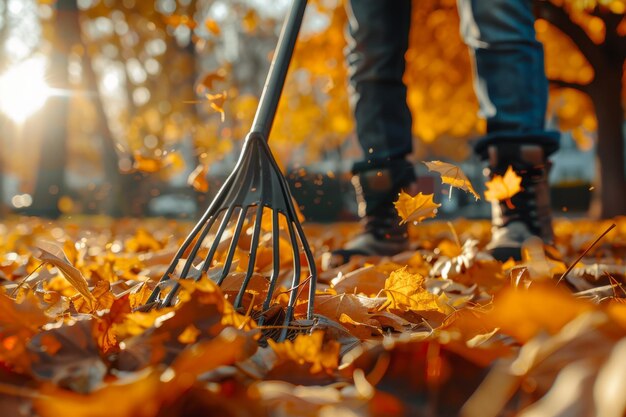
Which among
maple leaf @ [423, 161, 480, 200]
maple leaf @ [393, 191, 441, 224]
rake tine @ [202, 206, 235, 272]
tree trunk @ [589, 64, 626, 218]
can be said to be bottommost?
tree trunk @ [589, 64, 626, 218]

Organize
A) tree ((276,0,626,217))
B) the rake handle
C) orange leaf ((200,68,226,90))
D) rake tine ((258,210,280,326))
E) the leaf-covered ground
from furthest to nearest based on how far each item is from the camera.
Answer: tree ((276,0,626,217)) → orange leaf ((200,68,226,90)) → the rake handle → rake tine ((258,210,280,326)) → the leaf-covered ground

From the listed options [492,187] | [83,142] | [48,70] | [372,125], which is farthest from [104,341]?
[83,142]

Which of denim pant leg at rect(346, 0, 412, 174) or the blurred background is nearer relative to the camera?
denim pant leg at rect(346, 0, 412, 174)

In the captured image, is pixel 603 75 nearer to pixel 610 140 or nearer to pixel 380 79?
pixel 610 140

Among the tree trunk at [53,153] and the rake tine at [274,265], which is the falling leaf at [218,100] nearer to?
the rake tine at [274,265]

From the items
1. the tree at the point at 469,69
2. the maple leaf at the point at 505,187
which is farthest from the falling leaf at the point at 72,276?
the tree at the point at 469,69

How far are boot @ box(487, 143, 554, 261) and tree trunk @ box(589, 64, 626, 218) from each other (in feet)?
21.8

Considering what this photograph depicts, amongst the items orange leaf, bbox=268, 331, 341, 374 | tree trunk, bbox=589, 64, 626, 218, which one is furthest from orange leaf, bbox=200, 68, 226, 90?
tree trunk, bbox=589, 64, 626, 218

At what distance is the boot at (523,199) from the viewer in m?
1.93

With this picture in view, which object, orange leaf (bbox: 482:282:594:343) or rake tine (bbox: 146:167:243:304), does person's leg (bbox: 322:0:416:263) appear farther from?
orange leaf (bbox: 482:282:594:343)

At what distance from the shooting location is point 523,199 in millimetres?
1949

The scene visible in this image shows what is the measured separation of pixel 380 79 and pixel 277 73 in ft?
3.79

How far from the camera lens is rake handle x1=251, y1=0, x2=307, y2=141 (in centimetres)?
132

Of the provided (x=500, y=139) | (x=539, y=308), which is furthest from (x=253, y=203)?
(x=500, y=139)
